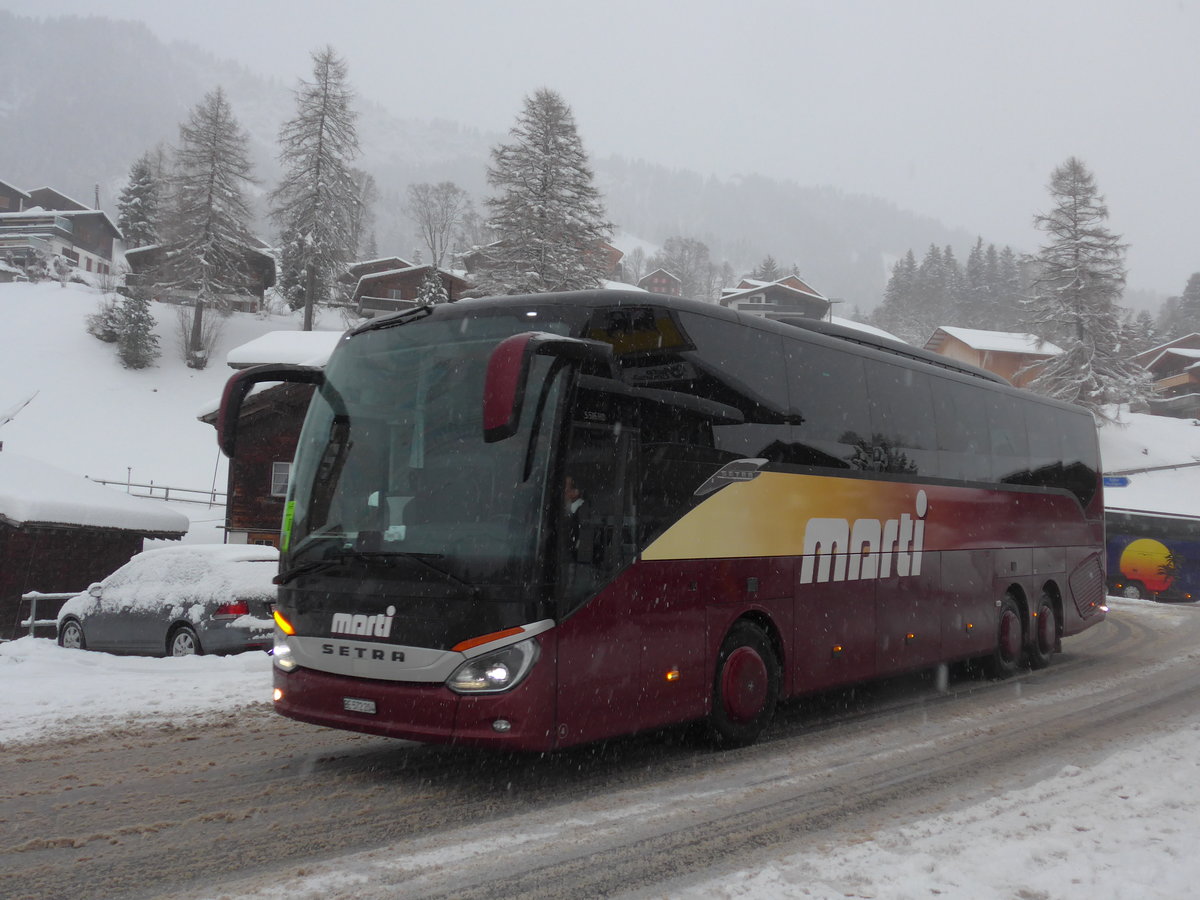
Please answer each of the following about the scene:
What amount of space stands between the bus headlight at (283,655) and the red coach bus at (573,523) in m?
0.03

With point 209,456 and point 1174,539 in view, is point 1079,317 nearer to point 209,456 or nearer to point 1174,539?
point 1174,539

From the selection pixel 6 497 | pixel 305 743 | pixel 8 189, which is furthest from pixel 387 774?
pixel 8 189

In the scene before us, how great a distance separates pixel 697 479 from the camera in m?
7.39

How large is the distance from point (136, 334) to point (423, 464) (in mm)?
59937

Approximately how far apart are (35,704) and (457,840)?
18.6ft

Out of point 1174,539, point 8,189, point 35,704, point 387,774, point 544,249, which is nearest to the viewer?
point 387,774

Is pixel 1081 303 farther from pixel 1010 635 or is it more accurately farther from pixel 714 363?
pixel 714 363

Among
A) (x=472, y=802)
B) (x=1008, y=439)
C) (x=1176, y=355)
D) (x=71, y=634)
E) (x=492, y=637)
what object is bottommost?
(x=71, y=634)

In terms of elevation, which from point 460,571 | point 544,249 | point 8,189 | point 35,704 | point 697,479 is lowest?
point 35,704

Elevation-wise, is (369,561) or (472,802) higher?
(369,561)

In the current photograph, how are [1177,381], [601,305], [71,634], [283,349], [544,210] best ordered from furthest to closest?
[1177,381] < [544,210] < [283,349] < [71,634] < [601,305]

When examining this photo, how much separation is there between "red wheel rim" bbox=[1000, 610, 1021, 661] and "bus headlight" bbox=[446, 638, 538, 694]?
28.6ft

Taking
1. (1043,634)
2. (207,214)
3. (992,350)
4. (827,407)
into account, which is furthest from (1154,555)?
(207,214)

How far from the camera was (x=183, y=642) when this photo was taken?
505 inches
